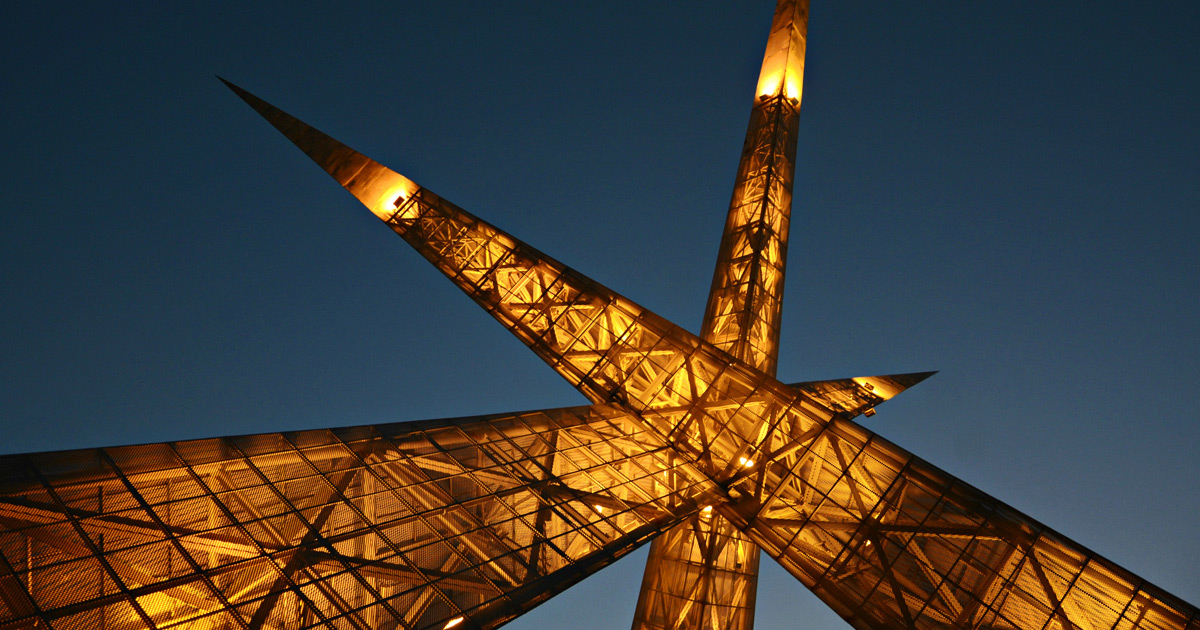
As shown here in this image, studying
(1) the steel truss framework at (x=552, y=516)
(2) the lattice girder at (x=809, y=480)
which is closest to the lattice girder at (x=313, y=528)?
(1) the steel truss framework at (x=552, y=516)

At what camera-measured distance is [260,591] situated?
10.7m

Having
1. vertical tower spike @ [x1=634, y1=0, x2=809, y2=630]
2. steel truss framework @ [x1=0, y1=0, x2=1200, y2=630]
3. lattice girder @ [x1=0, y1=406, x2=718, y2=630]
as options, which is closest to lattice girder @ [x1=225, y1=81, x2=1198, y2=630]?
steel truss framework @ [x1=0, y1=0, x2=1200, y2=630]

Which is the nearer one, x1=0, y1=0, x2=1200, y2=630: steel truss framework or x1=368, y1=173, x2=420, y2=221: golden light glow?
x1=0, y1=0, x2=1200, y2=630: steel truss framework

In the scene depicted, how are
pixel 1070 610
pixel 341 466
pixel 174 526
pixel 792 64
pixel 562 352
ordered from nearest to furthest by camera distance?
pixel 174 526 < pixel 1070 610 < pixel 341 466 < pixel 562 352 < pixel 792 64

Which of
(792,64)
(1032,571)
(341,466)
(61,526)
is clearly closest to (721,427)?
(1032,571)

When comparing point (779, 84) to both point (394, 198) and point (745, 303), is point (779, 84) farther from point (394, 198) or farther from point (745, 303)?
point (394, 198)

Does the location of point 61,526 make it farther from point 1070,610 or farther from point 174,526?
point 1070,610

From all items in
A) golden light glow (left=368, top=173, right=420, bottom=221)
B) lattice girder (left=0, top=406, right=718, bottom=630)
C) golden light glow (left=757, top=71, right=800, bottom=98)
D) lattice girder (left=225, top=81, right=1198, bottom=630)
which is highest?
golden light glow (left=757, top=71, right=800, bottom=98)

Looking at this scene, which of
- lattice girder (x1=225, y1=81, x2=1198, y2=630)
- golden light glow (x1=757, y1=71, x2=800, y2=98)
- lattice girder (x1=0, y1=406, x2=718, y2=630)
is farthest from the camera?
golden light glow (x1=757, y1=71, x2=800, y2=98)

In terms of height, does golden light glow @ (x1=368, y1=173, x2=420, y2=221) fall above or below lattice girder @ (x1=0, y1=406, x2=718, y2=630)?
above

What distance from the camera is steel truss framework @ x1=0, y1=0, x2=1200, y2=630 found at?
10570 millimetres

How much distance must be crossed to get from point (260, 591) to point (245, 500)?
2.43 meters

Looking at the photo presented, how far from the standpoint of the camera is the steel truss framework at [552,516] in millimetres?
10570

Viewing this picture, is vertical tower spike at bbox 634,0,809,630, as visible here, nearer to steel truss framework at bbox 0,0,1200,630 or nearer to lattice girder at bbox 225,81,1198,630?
steel truss framework at bbox 0,0,1200,630
